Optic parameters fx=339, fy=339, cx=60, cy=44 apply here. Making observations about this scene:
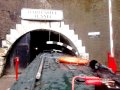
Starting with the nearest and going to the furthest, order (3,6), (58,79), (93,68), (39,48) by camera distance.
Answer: (58,79)
(93,68)
(39,48)
(3,6)

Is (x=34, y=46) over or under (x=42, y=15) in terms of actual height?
under

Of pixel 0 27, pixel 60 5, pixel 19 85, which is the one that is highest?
pixel 60 5

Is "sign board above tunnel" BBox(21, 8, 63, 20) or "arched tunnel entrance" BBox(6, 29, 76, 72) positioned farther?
"arched tunnel entrance" BBox(6, 29, 76, 72)

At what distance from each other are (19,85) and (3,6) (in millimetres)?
24916

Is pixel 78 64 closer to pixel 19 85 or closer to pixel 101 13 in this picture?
pixel 19 85

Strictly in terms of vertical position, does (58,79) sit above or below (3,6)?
below

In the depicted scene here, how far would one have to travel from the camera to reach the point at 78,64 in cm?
798

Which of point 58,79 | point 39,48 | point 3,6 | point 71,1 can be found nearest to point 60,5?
point 71,1

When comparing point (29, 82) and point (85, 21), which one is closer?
point (29, 82)

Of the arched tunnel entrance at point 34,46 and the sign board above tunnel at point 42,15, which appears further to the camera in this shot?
the arched tunnel entrance at point 34,46

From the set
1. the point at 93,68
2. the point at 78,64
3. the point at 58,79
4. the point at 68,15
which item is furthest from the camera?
the point at 68,15

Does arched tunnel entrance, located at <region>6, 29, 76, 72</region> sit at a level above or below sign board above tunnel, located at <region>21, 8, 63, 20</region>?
below

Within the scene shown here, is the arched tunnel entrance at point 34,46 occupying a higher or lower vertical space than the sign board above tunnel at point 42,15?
lower

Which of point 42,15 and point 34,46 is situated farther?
point 34,46
